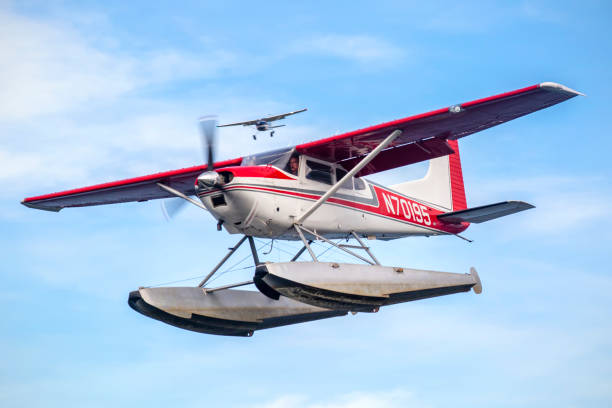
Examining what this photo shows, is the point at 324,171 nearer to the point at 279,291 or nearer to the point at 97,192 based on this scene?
the point at 279,291

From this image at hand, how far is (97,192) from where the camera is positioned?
20.4 metres

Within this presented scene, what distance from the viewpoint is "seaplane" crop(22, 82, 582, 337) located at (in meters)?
16.6

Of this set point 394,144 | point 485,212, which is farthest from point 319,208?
point 485,212

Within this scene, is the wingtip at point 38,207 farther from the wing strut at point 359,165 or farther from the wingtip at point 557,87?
the wingtip at point 557,87

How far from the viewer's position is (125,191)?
2045 cm

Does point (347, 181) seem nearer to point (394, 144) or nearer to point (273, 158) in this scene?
point (394, 144)

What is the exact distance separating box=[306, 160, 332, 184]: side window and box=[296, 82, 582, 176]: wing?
19cm

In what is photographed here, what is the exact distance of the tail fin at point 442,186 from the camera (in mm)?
21453

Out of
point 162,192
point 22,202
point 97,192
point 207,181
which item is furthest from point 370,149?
point 22,202

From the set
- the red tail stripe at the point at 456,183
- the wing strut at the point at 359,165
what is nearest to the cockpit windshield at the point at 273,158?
the wing strut at the point at 359,165

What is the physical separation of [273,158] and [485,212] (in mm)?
5310

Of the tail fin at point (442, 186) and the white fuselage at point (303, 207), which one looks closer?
the white fuselage at point (303, 207)

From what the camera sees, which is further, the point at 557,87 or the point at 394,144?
the point at 394,144

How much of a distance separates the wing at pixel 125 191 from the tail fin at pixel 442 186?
4.87 meters
